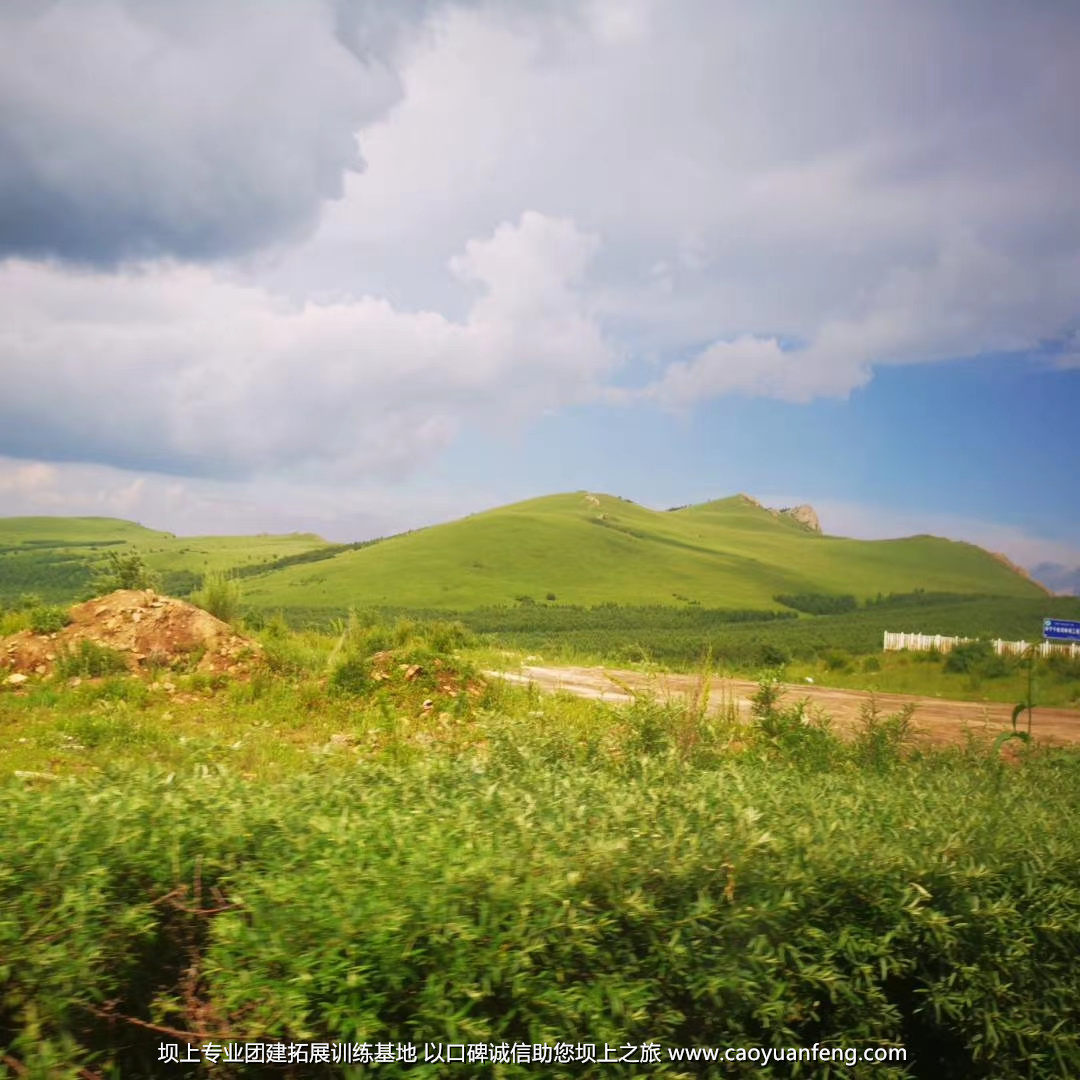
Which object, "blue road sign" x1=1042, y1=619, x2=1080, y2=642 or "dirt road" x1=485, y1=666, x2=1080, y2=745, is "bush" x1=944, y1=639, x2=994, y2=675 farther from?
"blue road sign" x1=1042, y1=619, x2=1080, y2=642

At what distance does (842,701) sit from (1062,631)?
29.9 feet

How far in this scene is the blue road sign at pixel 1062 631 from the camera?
962 centimetres

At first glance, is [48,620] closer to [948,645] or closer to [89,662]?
[89,662]

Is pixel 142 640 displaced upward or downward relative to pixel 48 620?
downward

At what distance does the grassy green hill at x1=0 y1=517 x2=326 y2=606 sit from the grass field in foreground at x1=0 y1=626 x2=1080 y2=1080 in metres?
68.2

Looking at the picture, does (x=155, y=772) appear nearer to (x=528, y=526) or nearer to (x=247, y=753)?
(x=247, y=753)

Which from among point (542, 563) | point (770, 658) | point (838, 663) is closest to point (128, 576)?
point (770, 658)

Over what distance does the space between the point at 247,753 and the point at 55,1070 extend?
13.3ft

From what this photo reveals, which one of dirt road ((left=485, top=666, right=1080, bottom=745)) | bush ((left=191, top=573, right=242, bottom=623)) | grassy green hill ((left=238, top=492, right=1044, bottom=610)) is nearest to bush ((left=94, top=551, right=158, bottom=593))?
bush ((left=191, top=573, right=242, bottom=623))

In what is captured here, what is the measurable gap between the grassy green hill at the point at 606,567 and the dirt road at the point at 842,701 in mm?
49977

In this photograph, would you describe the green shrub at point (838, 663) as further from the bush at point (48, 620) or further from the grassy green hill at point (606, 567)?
the grassy green hill at point (606, 567)

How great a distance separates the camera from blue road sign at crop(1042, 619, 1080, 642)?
9625 millimetres

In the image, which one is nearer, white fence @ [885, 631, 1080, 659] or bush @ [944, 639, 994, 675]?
bush @ [944, 639, 994, 675]

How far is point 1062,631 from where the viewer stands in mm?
9688
